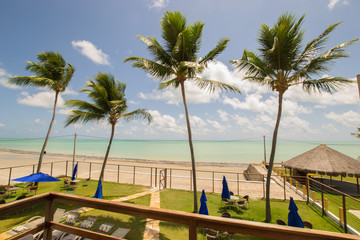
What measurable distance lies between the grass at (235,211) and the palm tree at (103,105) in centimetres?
468

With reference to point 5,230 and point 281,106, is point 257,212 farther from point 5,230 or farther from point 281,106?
point 5,230

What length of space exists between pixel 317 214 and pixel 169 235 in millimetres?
7766

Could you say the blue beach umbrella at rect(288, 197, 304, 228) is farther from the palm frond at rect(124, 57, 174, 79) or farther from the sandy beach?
the palm frond at rect(124, 57, 174, 79)

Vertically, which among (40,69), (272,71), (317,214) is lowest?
(317,214)

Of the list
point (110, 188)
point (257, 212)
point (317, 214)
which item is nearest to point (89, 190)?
point (110, 188)

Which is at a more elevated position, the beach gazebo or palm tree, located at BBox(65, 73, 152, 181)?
palm tree, located at BBox(65, 73, 152, 181)

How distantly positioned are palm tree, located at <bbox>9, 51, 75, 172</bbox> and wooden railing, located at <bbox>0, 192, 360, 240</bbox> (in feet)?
37.5

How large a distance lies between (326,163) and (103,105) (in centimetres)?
1719

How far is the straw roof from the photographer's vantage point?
13.0 meters

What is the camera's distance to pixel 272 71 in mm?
8289

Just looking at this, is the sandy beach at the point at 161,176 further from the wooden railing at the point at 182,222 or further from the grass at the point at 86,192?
the wooden railing at the point at 182,222

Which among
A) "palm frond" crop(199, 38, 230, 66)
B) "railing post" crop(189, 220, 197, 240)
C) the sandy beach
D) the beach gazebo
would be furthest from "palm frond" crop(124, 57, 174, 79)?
the beach gazebo

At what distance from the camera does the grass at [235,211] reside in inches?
256

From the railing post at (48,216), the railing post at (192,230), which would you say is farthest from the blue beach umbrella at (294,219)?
the railing post at (48,216)
